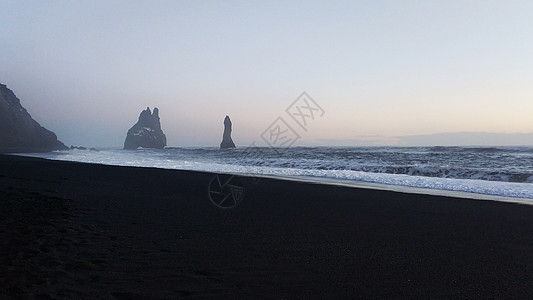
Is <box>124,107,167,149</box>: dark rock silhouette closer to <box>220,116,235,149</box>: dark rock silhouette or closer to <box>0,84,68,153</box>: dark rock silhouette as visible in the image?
<box>0,84,68,153</box>: dark rock silhouette

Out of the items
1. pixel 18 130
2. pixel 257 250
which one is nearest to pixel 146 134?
pixel 18 130

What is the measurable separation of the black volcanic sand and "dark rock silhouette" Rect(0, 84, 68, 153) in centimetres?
9278

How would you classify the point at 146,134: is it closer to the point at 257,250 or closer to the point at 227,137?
the point at 227,137

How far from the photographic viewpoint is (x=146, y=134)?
600 ft

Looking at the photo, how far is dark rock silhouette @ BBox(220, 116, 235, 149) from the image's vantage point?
13850 cm

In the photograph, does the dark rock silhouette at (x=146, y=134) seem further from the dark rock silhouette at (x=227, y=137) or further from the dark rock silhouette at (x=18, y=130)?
the dark rock silhouette at (x=227, y=137)

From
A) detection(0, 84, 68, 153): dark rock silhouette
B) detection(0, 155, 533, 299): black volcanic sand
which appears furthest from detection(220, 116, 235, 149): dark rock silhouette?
detection(0, 155, 533, 299): black volcanic sand

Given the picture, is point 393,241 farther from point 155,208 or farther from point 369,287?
point 155,208

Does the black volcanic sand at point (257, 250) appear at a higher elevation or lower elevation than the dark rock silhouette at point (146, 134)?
lower

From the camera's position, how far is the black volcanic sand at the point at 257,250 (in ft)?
12.8

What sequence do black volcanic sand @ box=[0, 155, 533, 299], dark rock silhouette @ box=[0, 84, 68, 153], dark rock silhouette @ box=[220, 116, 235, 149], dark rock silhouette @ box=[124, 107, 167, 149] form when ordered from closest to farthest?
black volcanic sand @ box=[0, 155, 533, 299]
dark rock silhouette @ box=[0, 84, 68, 153]
dark rock silhouette @ box=[220, 116, 235, 149]
dark rock silhouette @ box=[124, 107, 167, 149]

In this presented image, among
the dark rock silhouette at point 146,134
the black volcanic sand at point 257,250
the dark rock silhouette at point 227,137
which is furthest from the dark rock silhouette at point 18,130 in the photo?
the black volcanic sand at point 257,250

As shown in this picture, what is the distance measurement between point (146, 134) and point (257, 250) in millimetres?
188370

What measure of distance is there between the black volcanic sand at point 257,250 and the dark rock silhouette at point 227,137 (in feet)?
422
